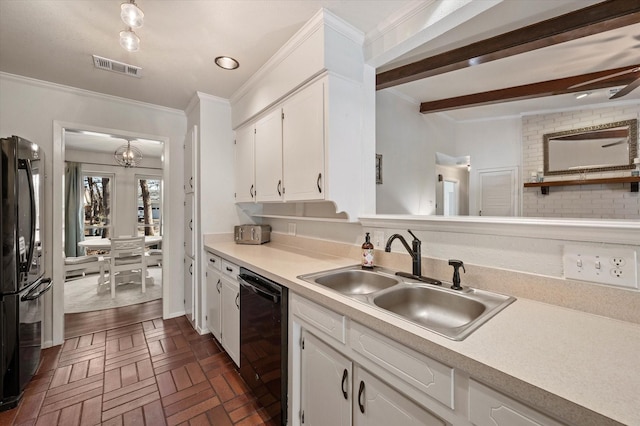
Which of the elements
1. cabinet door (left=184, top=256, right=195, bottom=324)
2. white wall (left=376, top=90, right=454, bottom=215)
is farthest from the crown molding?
white wall (left=376, top=90, right=454, bottom=215)

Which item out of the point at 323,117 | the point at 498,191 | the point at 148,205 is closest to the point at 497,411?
the point at 323,117

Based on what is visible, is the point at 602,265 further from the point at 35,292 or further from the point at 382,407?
the point at 35,292

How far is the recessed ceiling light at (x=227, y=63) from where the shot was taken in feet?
6.71

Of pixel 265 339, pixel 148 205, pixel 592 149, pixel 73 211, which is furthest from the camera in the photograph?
pixel 148 205

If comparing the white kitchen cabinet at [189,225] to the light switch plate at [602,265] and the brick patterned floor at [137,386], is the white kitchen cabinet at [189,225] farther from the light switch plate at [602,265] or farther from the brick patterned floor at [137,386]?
the light switch plate at [602,265]

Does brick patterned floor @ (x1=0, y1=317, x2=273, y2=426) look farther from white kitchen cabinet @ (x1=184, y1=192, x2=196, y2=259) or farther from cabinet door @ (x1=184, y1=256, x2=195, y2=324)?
white kitchen cabinet @ (x1=184, y1=192, x2=196, y2=259)

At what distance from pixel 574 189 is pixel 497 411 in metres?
4.64

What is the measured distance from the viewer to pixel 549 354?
0.72 m

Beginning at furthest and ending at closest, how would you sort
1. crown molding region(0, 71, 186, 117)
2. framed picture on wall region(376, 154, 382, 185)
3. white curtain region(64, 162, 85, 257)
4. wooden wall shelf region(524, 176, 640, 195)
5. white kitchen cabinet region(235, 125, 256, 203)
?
1. white curtain region(64, 162, 85, 257)
2. wooden wall shelf region(524, 176, 640, 195)
3. framed picture on wall region(376, 154, 382, 185)
4. white kitchen cabinet region(235, 125, 256, 203)
5. crown molding region(0, 71, 186, 117)

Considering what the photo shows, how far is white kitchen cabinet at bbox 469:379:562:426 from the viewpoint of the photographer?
24.4 inches

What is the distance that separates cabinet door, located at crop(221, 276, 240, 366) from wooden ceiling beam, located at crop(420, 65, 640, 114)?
3.30 m

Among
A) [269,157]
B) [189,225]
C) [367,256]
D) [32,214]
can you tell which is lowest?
[367,256]

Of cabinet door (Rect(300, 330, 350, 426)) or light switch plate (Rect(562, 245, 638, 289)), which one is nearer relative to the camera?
light switch plate (Rect(562, 245, 638, 289))

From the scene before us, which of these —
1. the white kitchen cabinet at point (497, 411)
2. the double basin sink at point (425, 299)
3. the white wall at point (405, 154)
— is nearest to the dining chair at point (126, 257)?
the white wall at point (405, 154)
